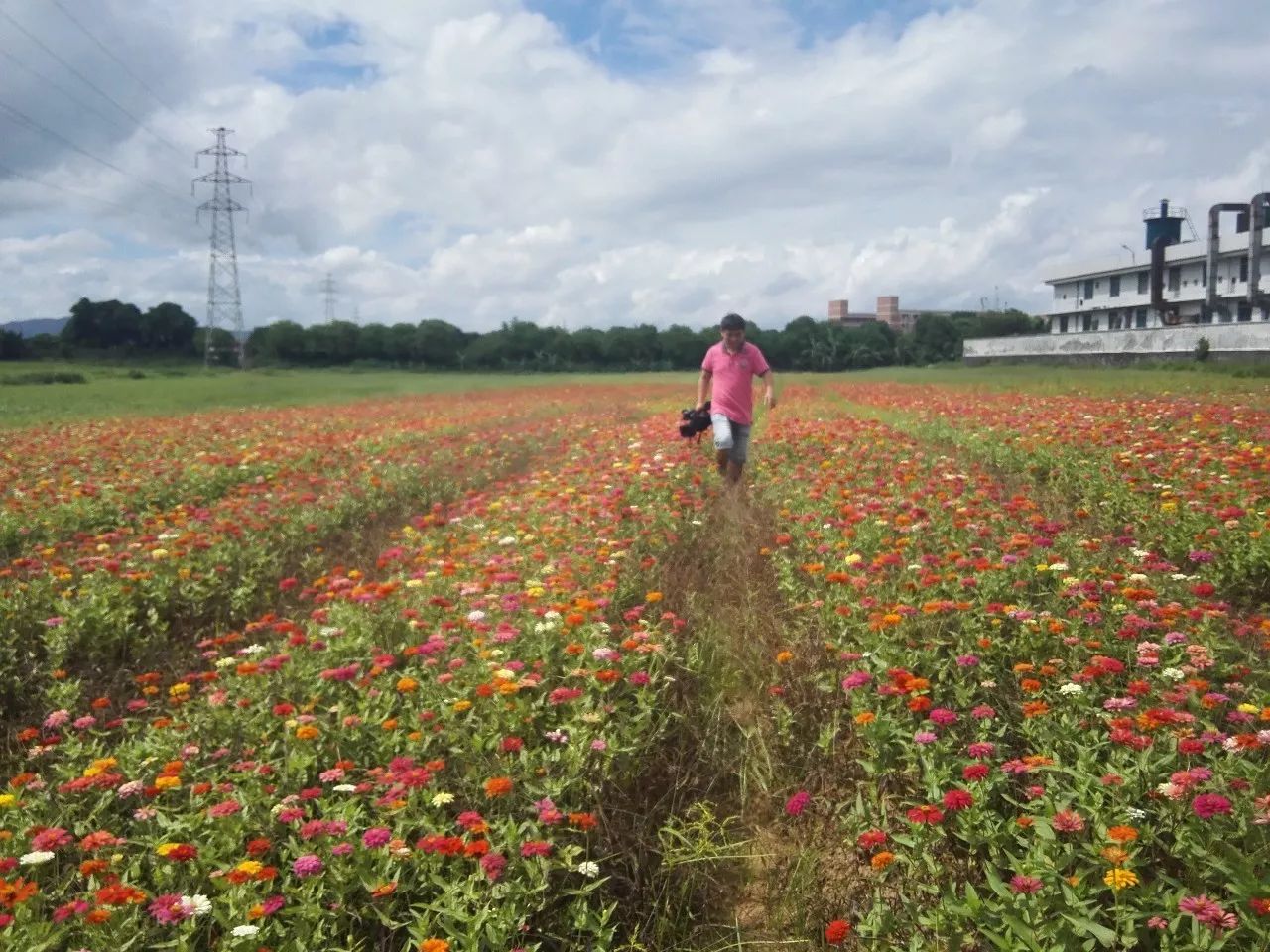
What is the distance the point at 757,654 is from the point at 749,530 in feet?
8.62

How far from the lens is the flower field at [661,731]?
2.46 m

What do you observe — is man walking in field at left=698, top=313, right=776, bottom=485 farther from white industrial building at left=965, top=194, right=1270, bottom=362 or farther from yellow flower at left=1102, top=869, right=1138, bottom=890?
white industrial building at left=965, top=194, right=1270, bottom=362

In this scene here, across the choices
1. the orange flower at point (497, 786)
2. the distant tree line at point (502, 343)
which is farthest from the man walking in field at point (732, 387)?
the distant tree line at point (502, 343)

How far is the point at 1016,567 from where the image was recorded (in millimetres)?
4562

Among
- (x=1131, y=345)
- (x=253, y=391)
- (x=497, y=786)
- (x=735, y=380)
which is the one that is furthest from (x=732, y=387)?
(x=253, y=391)

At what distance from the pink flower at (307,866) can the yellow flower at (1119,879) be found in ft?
6.48

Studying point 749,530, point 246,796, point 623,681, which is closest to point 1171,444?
point 749,530

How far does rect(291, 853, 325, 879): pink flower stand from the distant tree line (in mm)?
61964

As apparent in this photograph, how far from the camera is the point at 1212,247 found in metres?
42.6

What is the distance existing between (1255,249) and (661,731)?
45.7m

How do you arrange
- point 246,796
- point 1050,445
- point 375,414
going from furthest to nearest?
point 375,414 < point 1050,445 < point 246,796

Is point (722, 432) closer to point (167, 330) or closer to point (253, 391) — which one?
point (253, 391)

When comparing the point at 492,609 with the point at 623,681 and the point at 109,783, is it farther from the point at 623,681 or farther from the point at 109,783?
the point at 109,783

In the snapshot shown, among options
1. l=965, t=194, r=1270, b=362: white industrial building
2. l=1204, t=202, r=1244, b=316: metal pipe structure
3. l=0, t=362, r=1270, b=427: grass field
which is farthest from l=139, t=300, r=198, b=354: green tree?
l=1204, t=202, r=1244, b=316: metal pipe structure
